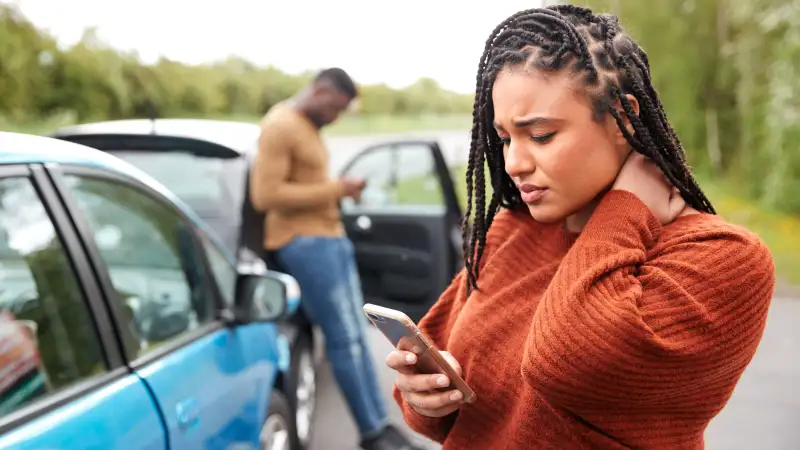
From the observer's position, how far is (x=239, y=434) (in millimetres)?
2398

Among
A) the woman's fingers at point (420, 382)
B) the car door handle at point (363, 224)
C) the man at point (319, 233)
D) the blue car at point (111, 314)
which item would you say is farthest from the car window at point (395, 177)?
the woman's fingers at point (420, 382)

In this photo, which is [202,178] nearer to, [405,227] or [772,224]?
[405,227]

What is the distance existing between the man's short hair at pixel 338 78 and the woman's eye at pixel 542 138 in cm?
280

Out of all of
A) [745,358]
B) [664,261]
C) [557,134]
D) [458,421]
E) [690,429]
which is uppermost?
[557,134]

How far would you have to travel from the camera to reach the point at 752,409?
469 centimetres

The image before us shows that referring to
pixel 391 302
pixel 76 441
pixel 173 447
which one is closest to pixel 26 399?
pixel 76 441

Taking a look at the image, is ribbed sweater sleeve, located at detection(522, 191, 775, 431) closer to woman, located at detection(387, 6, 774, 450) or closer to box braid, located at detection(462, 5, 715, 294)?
woman, located at detection(387, 6, 774, 450)

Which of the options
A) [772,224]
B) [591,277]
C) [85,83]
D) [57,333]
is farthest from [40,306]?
[85,83]

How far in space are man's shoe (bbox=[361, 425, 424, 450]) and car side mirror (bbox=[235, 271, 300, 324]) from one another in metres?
1.33

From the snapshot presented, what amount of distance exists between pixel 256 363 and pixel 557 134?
1.80m

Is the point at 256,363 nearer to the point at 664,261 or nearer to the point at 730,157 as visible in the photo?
the point at 664,261

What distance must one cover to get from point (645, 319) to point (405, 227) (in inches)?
155

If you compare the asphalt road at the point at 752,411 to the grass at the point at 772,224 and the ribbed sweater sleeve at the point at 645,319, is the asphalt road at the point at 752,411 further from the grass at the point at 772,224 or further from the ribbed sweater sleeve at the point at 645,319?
the grass at the point at 772,224

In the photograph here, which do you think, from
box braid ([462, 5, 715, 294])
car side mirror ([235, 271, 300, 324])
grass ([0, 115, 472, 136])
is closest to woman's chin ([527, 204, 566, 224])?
box braid ([462, 5, 715, 294])
